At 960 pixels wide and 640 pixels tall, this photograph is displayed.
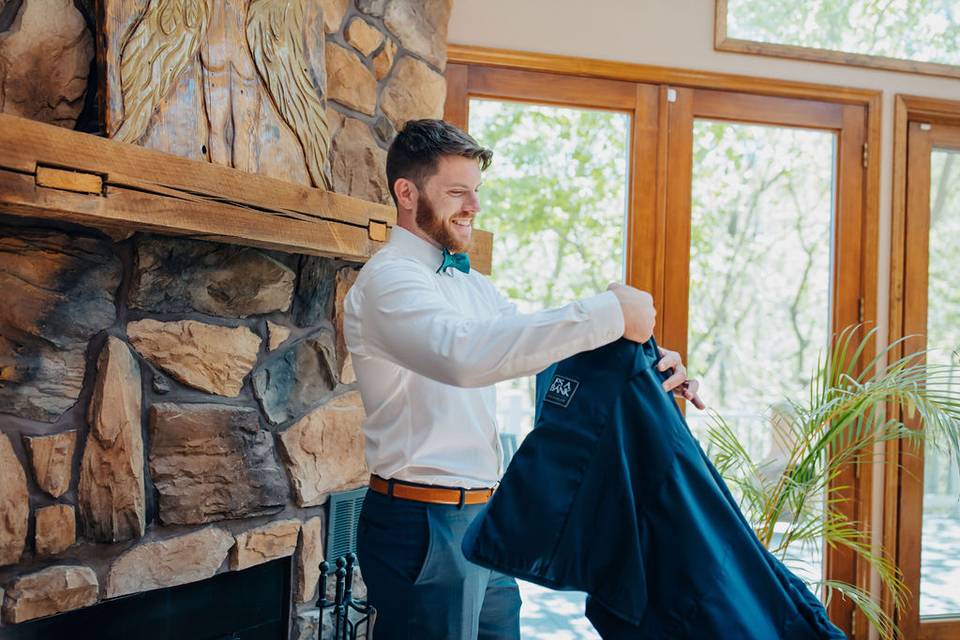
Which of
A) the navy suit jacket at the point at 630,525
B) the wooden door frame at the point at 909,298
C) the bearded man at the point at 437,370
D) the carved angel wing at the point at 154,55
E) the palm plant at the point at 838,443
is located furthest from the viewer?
the wooden door frame at the point at 909,298

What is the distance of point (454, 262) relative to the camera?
1.73 meters

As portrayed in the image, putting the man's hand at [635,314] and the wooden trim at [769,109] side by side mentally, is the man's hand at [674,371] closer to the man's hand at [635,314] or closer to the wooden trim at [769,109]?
the man's hand at [635,314]

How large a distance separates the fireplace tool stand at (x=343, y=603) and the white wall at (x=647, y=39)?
184 cm

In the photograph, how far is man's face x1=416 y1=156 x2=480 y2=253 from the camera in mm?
1690

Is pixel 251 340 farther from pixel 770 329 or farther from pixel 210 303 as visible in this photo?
pixel 770 329

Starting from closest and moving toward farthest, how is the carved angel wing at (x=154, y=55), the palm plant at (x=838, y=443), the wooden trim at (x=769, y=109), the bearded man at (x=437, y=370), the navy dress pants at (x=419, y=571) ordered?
the bearded man at (x=437, y=370) → the navy dress pants at (x=419, y=571) → the carved angel wing at (x=154, y=55) → the palm plant at (x=838, y=443) → the wooden trim at (x=769, y=109)

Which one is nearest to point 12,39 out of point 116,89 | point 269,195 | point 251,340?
point 116,89

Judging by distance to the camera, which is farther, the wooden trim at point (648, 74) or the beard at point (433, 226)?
the wooden trim at point (648, 74)

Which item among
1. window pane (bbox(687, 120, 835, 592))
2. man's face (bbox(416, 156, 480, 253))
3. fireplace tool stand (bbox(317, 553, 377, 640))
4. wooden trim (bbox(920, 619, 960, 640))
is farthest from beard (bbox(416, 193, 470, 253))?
wooden trim (bbox(920, 619, 960, 640))

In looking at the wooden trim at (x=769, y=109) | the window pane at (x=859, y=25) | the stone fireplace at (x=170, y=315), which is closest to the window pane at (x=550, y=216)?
the wooden trim at (x=769, y=109)

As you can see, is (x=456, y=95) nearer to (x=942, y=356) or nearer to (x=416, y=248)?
(x=416, y=248)

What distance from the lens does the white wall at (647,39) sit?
9.89ft

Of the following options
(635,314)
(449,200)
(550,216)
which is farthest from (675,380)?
(550,216)

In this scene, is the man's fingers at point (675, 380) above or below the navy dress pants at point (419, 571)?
above
